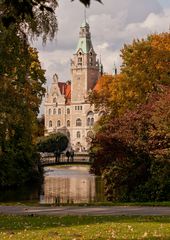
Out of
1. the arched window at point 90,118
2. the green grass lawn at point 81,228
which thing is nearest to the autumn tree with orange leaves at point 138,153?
the green grass lawn at point 81,228

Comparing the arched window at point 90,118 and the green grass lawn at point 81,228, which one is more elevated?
the arched window at point 90,118

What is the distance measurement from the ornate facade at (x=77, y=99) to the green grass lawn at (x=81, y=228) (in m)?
113

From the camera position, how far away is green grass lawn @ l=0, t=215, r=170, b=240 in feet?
33.8

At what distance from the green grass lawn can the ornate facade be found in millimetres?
113169

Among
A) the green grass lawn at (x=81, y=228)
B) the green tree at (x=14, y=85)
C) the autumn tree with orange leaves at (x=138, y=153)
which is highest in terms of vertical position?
the green tree at (x=14, y=85)

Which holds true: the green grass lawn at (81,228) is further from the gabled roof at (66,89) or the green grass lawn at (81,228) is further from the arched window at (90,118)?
the gabled roof at (66,89)

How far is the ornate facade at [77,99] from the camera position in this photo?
130125 mm

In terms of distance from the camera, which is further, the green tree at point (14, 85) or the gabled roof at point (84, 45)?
the gabled roof at point (84, 45)

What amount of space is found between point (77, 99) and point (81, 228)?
120m

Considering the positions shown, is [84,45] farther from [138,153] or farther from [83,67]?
[138,153]

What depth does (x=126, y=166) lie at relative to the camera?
25344 mm

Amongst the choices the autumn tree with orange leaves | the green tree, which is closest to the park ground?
the green tree

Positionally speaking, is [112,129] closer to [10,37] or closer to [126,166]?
[126,166]

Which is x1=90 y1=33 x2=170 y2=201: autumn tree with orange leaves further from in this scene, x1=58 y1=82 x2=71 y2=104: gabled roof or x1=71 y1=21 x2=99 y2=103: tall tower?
x1=58 y1=82 x2=71 y2=104: gabled roof
